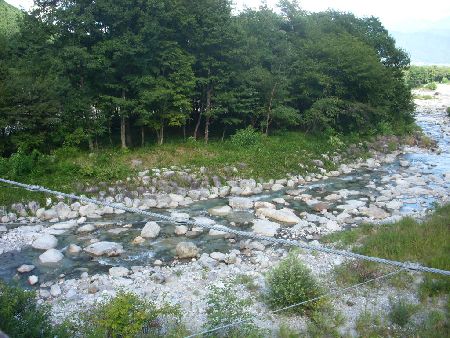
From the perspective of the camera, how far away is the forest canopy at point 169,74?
15695 millimetres

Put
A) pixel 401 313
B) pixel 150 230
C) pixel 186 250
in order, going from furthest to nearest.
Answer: pixel 150 230
pixel 186 250
pixel 401 313

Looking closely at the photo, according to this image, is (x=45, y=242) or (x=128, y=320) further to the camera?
(x=45, y=242)

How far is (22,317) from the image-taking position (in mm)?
6211

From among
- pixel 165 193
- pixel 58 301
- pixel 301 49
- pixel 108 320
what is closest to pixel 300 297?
pixel 108 320

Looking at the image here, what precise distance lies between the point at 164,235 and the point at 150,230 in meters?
0.48

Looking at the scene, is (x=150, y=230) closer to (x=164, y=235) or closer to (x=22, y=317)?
(x=164, y=235)

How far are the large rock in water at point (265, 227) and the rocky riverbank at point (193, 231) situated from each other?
0.04 meters

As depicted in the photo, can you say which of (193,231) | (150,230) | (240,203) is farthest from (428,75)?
(150,230)

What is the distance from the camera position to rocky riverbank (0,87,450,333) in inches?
344

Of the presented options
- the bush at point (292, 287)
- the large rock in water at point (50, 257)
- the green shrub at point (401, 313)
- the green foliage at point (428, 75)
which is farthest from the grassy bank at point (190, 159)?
the green foliage at point (428, 75)

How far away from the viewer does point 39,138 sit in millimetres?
15922

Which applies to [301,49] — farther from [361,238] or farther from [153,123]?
[361,238]

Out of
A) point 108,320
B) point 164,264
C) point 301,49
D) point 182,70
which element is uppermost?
point 301,49

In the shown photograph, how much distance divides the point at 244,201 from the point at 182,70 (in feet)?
23.6
